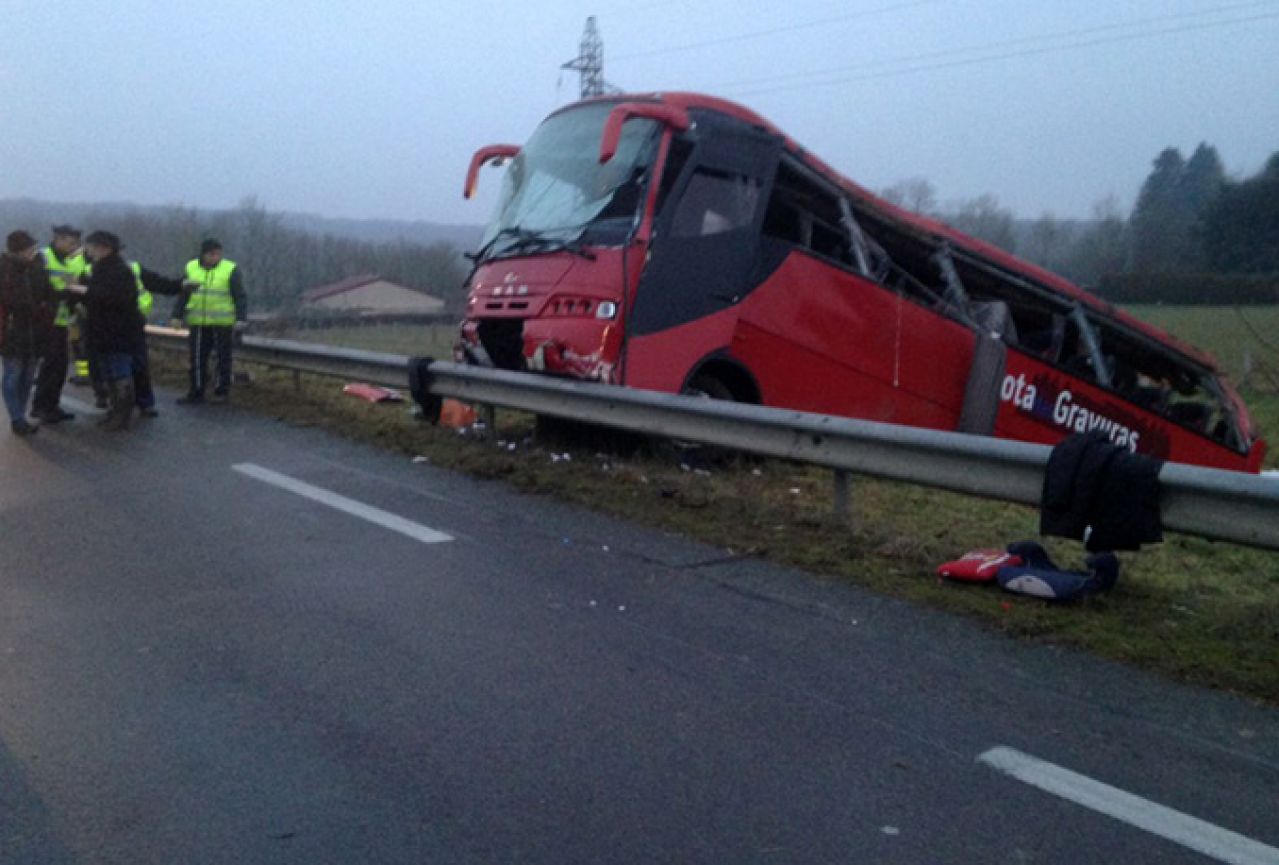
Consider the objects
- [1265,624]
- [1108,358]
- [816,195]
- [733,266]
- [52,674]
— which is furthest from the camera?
[1108,358]

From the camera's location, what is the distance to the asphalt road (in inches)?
138

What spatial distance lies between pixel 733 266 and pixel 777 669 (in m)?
5.43

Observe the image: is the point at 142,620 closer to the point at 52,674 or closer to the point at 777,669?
the point at 52,674

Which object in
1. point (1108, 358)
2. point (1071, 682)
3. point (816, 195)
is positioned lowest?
point (1071, 682)

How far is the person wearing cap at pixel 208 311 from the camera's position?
13203mm

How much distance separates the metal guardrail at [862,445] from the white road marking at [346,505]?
6.32 ft

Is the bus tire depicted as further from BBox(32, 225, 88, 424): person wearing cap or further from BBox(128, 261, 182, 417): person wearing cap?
BBox(32, 225, 88, 424): person wearing cap

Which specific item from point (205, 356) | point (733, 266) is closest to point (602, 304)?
point (733, 266)

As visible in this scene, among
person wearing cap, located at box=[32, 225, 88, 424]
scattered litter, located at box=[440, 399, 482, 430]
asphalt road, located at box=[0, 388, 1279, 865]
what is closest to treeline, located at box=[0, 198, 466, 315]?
person wearing cap, located at box=[32, 225, 88, 424]

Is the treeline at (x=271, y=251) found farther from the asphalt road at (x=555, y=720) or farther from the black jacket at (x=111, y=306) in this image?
the asphalt road at (x=555, y=720)

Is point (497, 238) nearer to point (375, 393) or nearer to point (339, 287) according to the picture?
point (375, 393)

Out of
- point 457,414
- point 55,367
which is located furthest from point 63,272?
point 457,414

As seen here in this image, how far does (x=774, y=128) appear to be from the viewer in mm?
10352

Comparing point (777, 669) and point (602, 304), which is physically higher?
point (602, 304)
